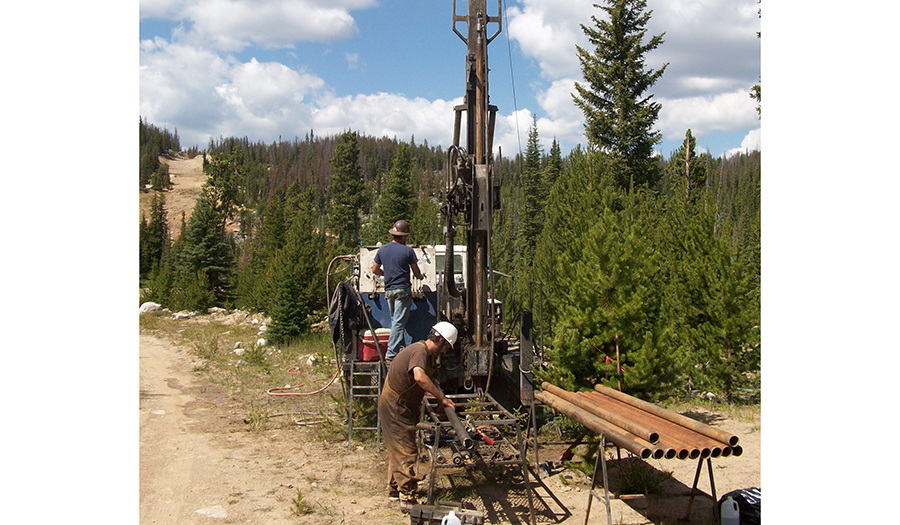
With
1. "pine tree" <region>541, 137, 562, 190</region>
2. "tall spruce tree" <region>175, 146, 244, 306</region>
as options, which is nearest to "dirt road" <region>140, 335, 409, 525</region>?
"tall spruce tree" <region>175, 146, 244, 306</region>

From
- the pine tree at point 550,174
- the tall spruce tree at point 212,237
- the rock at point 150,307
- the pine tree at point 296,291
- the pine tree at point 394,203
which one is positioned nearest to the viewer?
the pine tree at point 296,291

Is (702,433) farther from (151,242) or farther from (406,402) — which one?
(151,242)

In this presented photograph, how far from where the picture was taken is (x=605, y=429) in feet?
17.6

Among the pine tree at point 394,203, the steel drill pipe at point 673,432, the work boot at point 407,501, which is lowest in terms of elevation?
the work boot at point 407,501

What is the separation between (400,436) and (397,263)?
2.74 metres

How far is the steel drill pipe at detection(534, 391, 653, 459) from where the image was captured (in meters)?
4.82

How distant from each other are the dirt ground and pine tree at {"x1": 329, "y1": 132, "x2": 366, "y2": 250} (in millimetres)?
43182

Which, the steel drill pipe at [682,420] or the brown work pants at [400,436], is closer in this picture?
the steel drill pipe at [682,420]

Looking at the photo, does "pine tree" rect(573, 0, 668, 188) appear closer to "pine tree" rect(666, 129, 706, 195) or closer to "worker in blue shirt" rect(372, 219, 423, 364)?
"pine tree" rect(666, 129, 706, 195)

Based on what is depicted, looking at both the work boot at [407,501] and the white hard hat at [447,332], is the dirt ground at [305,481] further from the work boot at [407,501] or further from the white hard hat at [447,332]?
the white hard hat at [447,332]

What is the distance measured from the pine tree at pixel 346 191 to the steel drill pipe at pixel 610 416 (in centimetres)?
4689

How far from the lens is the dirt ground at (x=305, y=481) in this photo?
20.7ft

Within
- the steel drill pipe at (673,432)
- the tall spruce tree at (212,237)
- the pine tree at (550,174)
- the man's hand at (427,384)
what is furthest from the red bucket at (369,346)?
the pine tree at (550,174)

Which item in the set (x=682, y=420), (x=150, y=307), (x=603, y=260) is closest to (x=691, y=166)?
(x=603, y=260)
